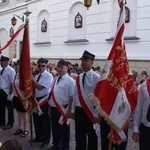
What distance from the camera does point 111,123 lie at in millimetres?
4023

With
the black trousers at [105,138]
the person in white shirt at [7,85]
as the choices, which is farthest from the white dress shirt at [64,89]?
the person in white shirt at [7,85]

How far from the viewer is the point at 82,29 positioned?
15.1 m

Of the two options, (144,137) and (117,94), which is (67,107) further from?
(144,137)

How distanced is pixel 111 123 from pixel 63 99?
1.57 m

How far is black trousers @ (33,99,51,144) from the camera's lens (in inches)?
237

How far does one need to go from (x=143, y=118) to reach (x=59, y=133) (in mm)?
2315

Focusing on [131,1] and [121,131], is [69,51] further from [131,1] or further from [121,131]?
[121,131]

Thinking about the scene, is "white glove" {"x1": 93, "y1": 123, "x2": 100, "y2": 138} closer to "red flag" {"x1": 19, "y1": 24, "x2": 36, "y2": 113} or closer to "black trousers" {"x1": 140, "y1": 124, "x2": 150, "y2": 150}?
"black trousers" {"x1": 140, "y1": 124, "x2": 150, "y2": 150}

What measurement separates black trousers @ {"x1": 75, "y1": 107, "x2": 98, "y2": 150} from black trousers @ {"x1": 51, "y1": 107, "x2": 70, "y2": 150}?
688 mm

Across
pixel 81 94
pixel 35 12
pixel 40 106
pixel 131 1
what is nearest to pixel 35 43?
pixel 35 12

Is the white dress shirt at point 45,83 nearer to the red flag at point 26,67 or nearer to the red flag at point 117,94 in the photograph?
the red flag at point 26,67

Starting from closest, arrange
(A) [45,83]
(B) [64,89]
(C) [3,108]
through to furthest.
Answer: (B) [64,89] → (A) [45,83] → (C) [3,108]

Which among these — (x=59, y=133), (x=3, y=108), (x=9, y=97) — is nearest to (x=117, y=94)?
(x=59, y=133)

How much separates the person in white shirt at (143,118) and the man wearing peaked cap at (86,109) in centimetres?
88
